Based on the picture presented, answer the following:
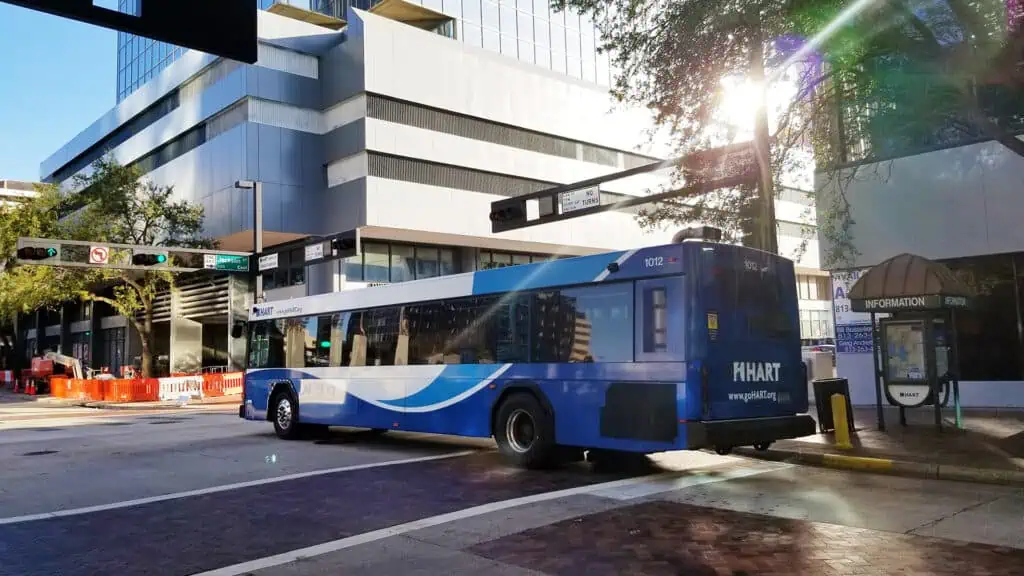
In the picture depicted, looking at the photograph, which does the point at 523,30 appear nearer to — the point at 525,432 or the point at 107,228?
the point at 107,228

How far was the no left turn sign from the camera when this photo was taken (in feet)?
82.4

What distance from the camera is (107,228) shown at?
35.3 metres

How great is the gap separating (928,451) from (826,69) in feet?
23.7

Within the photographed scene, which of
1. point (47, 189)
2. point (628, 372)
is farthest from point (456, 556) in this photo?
point (47, 189)

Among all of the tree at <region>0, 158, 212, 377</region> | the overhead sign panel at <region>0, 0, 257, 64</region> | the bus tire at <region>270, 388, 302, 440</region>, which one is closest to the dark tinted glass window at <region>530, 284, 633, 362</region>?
the overhead sign panel at <region>0, 0, 257, 64</region>

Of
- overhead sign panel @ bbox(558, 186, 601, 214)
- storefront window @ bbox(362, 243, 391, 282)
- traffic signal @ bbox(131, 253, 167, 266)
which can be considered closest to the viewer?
overhead sign panel @ bbox(558, 186, 601, 214)

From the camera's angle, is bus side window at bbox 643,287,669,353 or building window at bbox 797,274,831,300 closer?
bus side window at bbox 643,287,669,353

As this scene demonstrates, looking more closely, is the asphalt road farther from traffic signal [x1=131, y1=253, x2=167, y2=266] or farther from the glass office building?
the glass office building

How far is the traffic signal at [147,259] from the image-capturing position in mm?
25875

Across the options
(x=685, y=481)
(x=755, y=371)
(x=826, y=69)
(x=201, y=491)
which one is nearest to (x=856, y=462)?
(x=755, y=371)

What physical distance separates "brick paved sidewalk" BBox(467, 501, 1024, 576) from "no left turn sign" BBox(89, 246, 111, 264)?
23.1 metres

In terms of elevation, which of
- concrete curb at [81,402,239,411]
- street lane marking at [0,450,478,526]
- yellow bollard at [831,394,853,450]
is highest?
yellow bollard at [831,394,853,450]

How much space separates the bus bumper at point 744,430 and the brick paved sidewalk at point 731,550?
157 centimetres

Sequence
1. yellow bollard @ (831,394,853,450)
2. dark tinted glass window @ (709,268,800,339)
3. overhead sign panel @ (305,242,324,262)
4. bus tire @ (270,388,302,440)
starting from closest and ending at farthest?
1. dark tinted glass window @ (709,268,800,339)
2. yellow bollard @ (831,394,853,450)
3. bus tire @ (270,388,302,440)
4. overhead sign panel @ (305,242,324,262)
